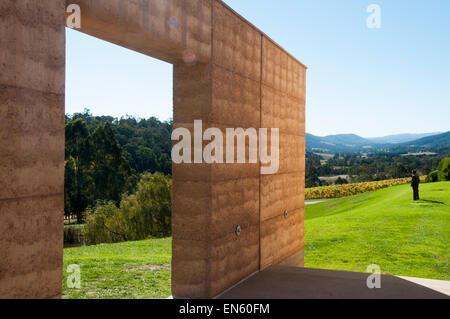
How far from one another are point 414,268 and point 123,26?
39.1ft

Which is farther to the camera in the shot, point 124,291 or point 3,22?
point 124,291

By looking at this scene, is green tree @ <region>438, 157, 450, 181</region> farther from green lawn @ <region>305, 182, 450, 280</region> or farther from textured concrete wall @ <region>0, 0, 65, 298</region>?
textured concrete wall @ <region>0, 0, 65, 298</region>

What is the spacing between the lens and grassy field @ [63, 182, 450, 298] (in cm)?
789

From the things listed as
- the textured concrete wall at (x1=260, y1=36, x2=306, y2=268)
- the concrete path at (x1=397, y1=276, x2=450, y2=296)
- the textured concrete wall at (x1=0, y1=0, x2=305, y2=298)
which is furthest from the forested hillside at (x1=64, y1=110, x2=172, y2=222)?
the concrete path at (x1=397, y1=276, x2=450, y2=296)

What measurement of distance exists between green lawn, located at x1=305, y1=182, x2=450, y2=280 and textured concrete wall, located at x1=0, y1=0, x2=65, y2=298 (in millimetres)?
11257

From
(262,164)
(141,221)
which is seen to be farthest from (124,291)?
(141,221)

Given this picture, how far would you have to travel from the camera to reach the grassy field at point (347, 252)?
7895 millimetres

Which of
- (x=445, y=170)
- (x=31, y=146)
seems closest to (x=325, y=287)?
(x=31, y=146)

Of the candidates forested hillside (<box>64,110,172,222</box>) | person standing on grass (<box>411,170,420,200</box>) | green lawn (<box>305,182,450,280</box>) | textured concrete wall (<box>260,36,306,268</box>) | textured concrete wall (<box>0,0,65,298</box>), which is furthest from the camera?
forested hillside (<box>64,110,172,222</box>)

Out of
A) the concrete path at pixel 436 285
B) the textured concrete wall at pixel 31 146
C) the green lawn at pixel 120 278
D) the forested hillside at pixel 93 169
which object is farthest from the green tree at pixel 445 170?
the textured concrete wall at pixel 31 146

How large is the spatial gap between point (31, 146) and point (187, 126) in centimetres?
298
